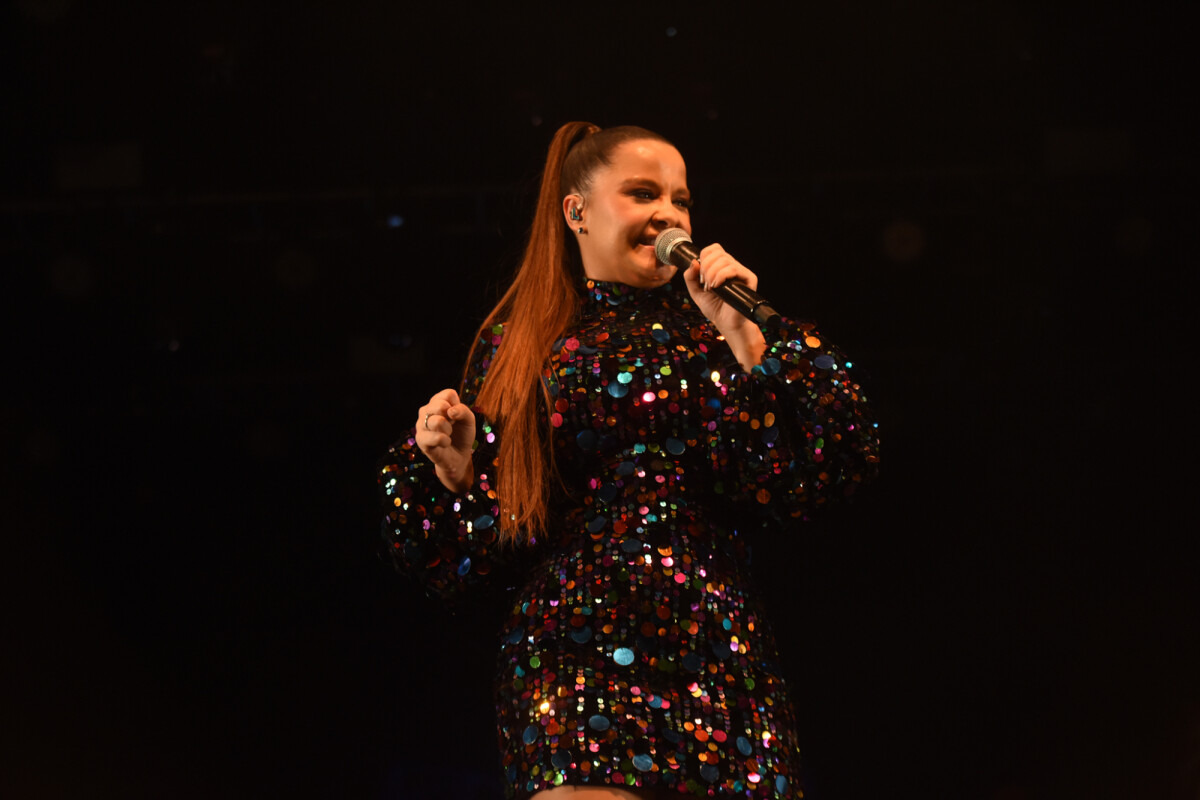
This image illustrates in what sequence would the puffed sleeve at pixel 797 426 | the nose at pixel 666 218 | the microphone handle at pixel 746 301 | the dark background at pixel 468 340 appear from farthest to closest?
1. the dark background at pixel 468 340
2. the nose at pixel 666 218
3. the puffed sleeve at pixel 797 426
4. the microphone handle at pixel 746 301

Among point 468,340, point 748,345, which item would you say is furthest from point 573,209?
point 468,340

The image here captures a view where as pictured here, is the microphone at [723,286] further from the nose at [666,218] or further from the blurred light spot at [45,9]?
the blurred light spot at [45,9]

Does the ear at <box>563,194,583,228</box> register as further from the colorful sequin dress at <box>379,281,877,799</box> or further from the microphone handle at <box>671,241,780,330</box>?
the microphone handle at <box>671,241,780,330</box>

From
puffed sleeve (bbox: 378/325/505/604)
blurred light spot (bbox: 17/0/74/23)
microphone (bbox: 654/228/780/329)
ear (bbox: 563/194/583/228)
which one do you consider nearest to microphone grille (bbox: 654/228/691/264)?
microphone (bbox: 654/228/780/329)

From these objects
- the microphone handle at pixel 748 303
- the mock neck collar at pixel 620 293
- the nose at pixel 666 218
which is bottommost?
the microphone handle at pixel 748 303

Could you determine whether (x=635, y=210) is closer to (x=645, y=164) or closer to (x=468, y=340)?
(x=645, y=164)

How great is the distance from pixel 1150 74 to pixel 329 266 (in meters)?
1.74

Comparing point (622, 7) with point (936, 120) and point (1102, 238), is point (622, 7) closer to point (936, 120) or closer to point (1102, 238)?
point (936, 120)

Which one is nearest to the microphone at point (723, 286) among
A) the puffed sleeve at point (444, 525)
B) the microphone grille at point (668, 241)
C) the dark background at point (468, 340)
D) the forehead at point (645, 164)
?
the microphone grille at point (668, 241)

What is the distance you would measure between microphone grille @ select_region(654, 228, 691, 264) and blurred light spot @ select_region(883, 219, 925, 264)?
3.08ft

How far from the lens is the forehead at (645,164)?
1800 millimetres

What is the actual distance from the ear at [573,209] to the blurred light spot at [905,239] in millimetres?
892

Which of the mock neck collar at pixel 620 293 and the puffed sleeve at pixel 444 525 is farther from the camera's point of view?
the mock neck collar at pixel 620 293

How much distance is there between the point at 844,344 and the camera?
2547mm
